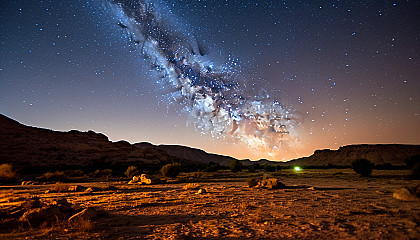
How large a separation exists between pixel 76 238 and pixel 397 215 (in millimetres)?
10935

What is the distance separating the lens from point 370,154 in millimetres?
110562

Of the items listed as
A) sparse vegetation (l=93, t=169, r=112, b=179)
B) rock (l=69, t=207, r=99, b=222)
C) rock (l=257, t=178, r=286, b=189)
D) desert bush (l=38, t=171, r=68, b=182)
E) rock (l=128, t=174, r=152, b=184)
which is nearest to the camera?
rock (l=69, t=207, r=99, b=222)

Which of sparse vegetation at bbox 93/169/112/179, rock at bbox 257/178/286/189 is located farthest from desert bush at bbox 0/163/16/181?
rock at bbox 257/178/286/189

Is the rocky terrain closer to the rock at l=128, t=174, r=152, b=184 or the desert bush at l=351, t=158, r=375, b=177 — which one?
the desert bush at l=351, t=158, r=375, b=177

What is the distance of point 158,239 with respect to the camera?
693cm

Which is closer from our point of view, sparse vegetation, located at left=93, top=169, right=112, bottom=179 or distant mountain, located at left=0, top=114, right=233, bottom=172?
sparse vegetation, located at left=93, top=169, right=112, bottom=179

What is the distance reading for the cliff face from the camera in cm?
10238

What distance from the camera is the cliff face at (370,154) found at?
102375 mm

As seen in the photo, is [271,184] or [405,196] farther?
[271,184]

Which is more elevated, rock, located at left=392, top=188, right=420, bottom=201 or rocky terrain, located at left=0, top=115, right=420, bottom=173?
rocky terrain, located at left=0, top=115, right=420, bottom=173

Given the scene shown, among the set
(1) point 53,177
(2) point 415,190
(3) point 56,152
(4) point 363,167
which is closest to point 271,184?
(2) point 415,190

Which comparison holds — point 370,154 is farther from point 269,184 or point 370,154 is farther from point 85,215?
point 85,215

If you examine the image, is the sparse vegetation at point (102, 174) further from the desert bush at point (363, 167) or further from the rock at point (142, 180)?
the desert bush at point (363, 167)

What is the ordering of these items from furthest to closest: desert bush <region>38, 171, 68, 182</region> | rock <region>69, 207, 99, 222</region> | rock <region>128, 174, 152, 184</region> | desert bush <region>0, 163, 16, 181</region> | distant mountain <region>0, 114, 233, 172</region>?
distant mountain <region>0, 114, 233, 172</region> < desert bush <region>38, 171, 68, 182</region> < desert bush <region>0, 163, 16, 181</region> < rock <region>128, 174, 152, 184</region> < rock <region>69, 207, 99, 222</region>
